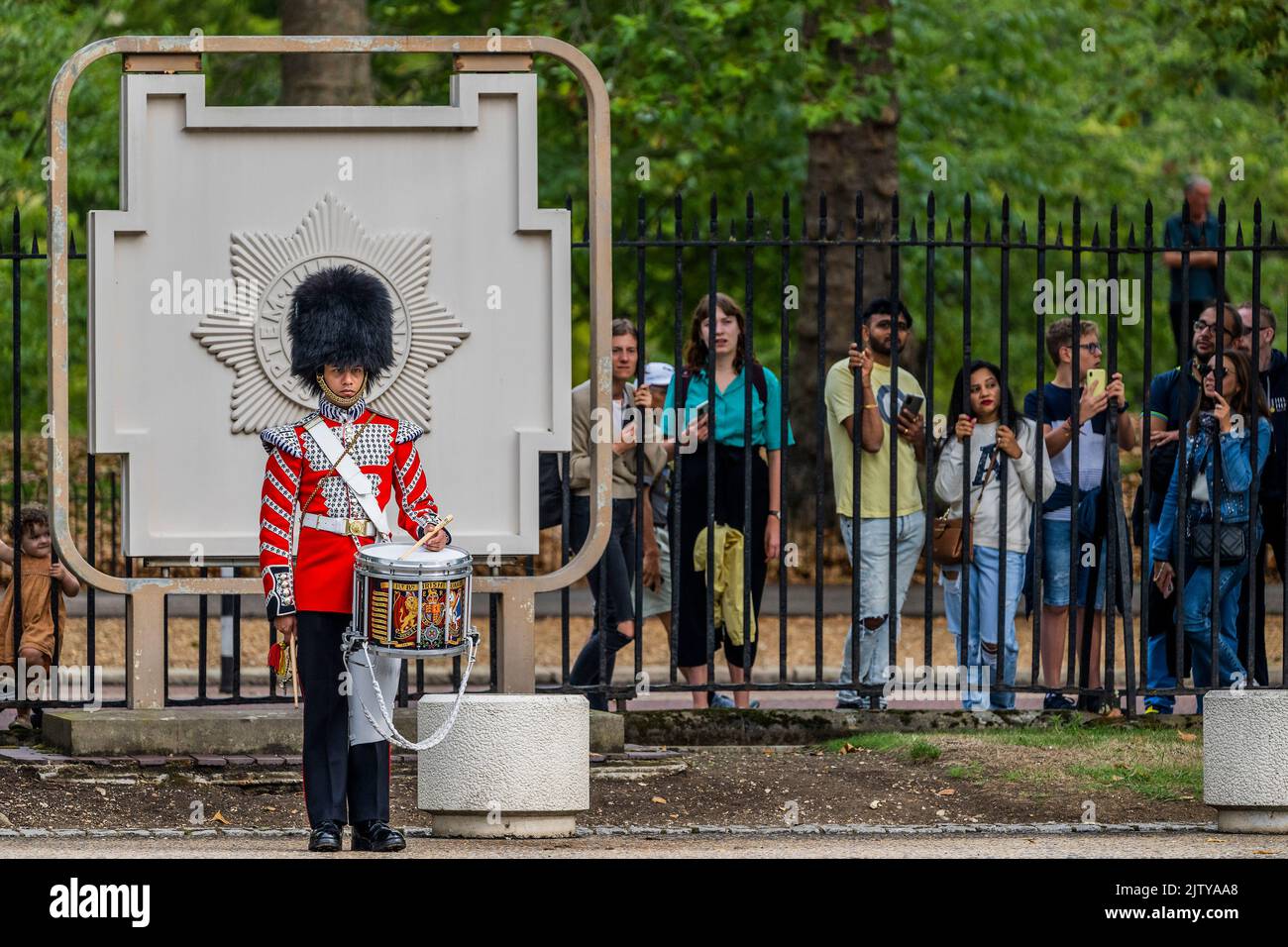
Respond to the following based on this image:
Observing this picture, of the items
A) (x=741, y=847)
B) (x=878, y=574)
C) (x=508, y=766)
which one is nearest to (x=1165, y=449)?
(x=878, y=574)

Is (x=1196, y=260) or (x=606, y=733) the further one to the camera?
(x=1196, y=260)

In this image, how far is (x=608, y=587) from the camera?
1158 centimetres

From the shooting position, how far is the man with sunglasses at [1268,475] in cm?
1181

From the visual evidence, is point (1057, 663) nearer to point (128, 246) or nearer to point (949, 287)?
point (128, 246)

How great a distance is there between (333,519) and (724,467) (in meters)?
3.62

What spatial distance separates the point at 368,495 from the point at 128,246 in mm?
2714

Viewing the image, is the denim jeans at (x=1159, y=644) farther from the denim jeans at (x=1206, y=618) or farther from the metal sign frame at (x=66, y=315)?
the metal sign frame at (x=66, y=315)

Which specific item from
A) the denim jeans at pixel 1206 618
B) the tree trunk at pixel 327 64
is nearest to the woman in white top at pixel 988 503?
the denim jeans at pixel 1206 618

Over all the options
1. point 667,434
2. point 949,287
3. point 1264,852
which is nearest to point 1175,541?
point 667,434

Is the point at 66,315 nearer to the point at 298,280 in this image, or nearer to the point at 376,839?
the point at 298,280

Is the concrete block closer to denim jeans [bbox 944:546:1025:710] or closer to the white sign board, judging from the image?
the white sign board

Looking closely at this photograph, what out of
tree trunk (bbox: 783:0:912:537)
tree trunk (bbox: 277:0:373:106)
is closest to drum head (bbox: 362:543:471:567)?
tree trunk (bbox: 277:0:373:106)

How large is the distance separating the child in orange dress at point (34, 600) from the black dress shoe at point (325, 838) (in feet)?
10.0

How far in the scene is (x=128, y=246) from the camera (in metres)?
10.6
